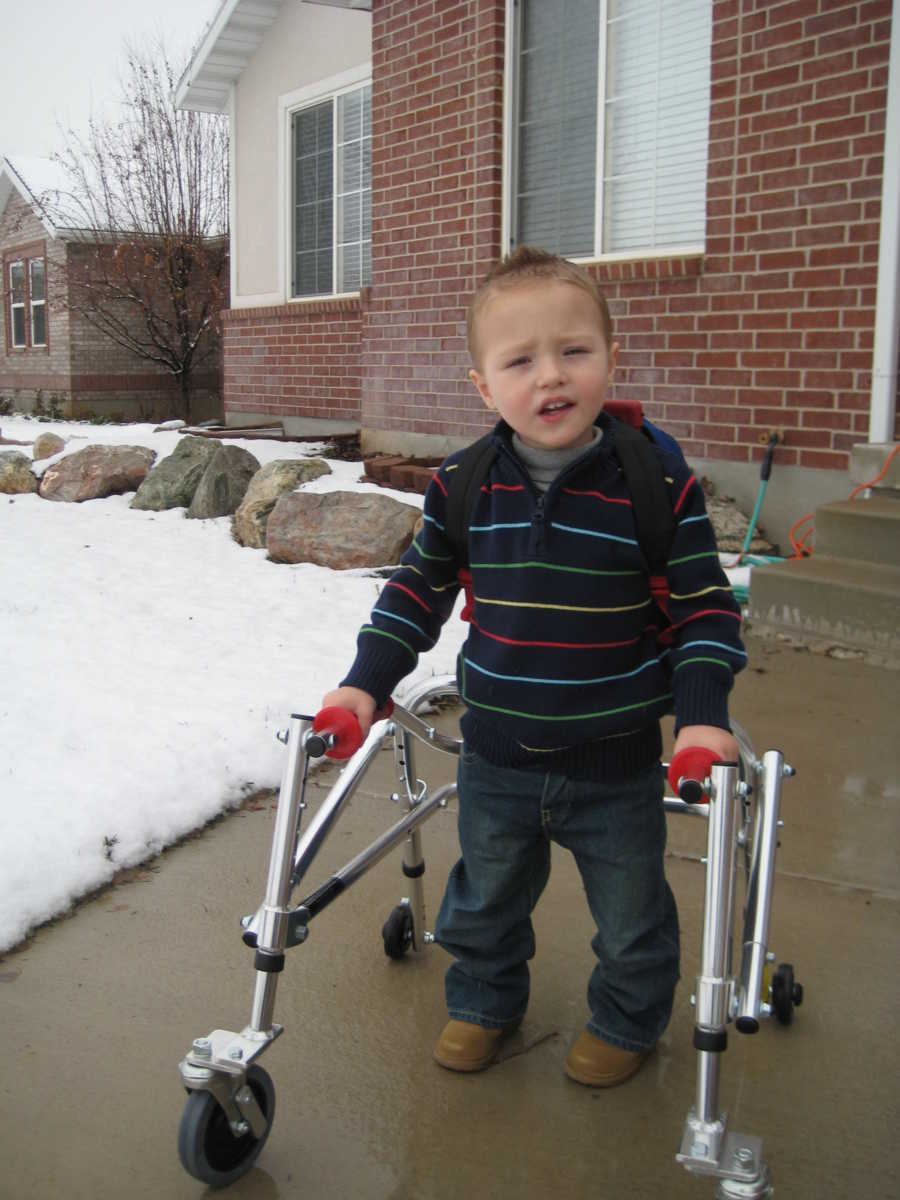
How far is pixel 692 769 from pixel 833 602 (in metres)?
3.74

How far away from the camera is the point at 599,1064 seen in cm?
229

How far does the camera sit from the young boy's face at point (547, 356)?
2.08 m

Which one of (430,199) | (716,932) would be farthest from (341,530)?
(716,932)

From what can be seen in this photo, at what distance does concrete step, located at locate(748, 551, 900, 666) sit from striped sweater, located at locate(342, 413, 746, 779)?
3.22m

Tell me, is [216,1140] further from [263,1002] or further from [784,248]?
[784,248]

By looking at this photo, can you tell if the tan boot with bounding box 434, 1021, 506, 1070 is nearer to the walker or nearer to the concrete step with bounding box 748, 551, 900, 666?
the walker

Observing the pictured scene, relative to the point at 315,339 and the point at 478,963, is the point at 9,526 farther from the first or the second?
the point at 478,963

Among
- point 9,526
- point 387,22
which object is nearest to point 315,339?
point 387,22

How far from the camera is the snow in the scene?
3.29 metres

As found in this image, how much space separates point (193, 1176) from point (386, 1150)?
334 mm

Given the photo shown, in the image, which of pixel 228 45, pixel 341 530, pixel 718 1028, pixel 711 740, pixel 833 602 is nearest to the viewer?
pixel 718 1028

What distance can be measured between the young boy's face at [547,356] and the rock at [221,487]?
651 cm

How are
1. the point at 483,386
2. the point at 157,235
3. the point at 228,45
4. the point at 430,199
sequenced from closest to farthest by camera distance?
the point at 483,386, the point at 430,199, the point at 228,45, the point at 157,235

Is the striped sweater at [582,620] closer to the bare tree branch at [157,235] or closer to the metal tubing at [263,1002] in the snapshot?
the metal tubing at [263,1002]
